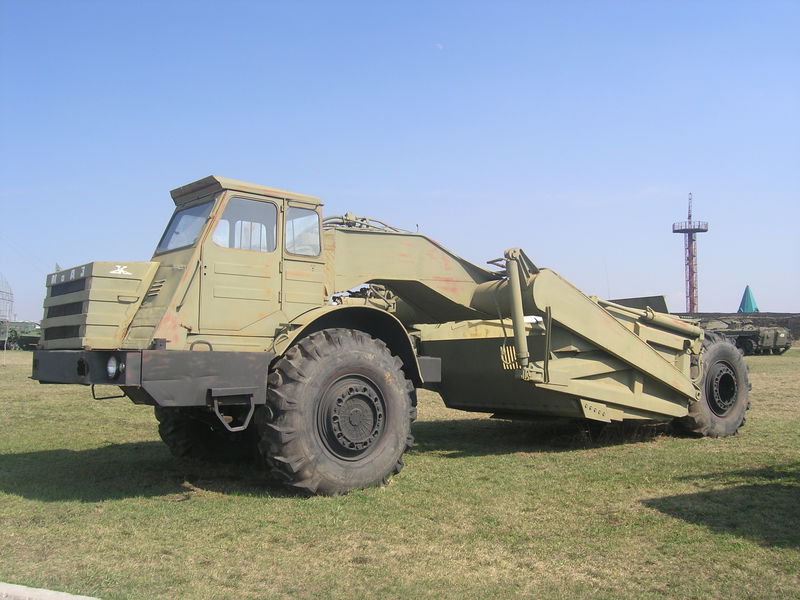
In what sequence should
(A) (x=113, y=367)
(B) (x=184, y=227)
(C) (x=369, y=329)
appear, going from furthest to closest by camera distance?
(C) (x=369, y=329), (B) (x=184, y=227), (A) (x=113, y=367)

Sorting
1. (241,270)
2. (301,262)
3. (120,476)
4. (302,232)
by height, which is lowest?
(120,476)

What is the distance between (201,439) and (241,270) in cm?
247

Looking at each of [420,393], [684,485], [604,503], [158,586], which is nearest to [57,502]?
[158,586]

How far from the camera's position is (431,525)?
5.71 m

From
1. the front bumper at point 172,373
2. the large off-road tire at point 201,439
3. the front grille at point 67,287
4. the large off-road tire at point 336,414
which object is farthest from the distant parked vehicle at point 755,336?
the front grille at point 67,287

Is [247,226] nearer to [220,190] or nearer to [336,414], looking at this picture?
[220,190]

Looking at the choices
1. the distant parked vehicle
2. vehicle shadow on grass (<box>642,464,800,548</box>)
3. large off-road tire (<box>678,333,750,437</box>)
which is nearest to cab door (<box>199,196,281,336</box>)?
vehicle shadow on grass (<box>642,464,800,548</box>)

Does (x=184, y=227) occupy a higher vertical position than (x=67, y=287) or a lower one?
higher

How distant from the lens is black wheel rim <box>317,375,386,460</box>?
6.79m

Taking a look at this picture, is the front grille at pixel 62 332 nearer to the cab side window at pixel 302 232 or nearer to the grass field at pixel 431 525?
the grass field at pixel 431 525

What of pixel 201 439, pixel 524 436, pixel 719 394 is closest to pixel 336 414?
pixel 201 439

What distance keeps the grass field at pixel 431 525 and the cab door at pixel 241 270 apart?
1608mm

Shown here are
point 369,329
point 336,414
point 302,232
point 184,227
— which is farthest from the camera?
point 369,329

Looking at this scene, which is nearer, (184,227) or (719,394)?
(184,227)
